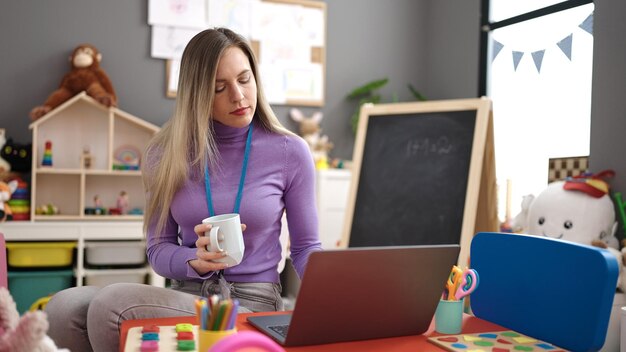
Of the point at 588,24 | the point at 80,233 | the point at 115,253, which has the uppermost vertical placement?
the point at 588,24

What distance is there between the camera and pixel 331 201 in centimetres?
364

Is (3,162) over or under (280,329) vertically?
over

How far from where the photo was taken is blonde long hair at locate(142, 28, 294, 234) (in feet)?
4.75

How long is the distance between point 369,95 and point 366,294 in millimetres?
3252

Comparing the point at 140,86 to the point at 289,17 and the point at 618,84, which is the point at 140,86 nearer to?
the point at 289,17

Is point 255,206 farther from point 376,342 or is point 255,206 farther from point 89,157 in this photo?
point 89,157

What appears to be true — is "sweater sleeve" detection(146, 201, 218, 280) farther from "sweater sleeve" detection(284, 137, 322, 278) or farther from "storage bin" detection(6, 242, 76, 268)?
"storage bin" detection(6, 242, 76, 268)

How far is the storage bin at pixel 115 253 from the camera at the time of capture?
10.6ft

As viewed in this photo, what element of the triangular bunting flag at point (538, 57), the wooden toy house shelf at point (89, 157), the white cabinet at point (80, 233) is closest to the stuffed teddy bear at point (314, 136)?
the wooden toy house shelf at point (89, 157)

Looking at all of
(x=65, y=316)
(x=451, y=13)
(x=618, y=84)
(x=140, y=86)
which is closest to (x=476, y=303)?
(x=65, y=316)

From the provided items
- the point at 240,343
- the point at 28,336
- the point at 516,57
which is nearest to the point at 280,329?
the point at 240,343

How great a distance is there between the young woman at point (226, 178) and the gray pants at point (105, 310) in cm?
7

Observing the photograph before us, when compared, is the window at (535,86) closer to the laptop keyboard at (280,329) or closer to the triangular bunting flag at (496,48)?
the triangular bunting flag at (496,48)

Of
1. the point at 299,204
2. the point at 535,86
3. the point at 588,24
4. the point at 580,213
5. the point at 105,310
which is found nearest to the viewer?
the point at 105,310
